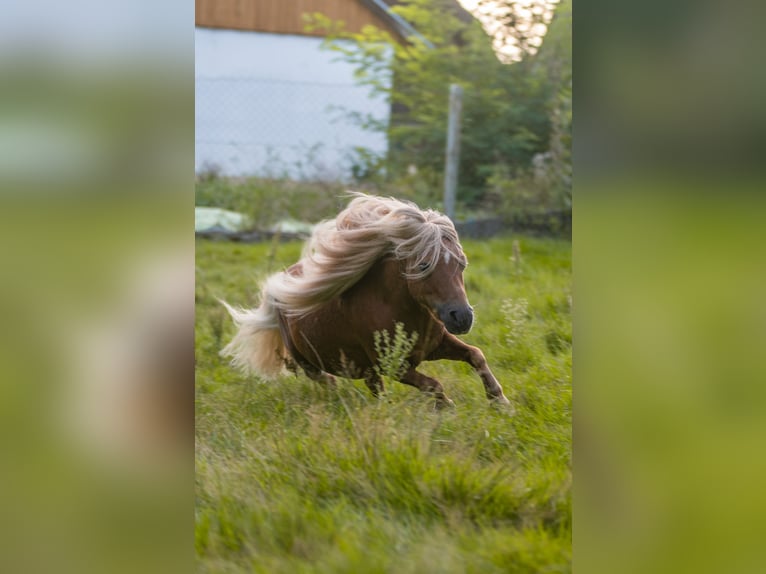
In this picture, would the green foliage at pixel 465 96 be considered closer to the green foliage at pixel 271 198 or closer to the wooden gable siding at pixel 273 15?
the green foliage at pixel 271 198

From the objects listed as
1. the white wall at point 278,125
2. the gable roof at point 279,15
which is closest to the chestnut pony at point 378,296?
the white wall at point 278,125

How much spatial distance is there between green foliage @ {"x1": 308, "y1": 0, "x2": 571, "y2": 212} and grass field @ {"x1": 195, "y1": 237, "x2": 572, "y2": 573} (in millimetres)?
5093

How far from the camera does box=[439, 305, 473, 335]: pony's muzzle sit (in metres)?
2.87

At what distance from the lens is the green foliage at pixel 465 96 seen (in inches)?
340

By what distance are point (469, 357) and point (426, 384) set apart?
0.21 metres

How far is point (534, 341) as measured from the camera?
3.60 m

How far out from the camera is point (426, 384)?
3.06 m

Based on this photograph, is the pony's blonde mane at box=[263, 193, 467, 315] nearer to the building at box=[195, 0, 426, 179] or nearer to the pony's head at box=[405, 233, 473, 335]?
the pony's head at box=[405, 233, 473, 335]
